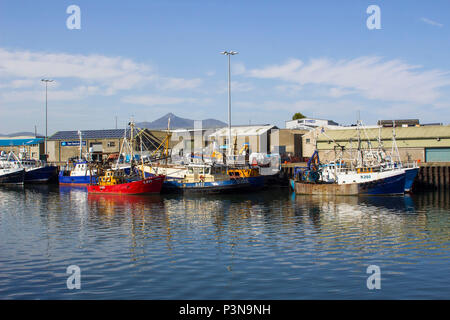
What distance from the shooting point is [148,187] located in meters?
55.5

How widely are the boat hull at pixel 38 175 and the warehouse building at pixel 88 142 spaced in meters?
17.5

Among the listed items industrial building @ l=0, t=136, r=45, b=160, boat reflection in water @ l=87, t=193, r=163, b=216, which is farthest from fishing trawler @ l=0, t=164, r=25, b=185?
industrial building @ l=0, t=136, r=45, b=160

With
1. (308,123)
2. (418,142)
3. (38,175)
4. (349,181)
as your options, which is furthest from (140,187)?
(308,123)

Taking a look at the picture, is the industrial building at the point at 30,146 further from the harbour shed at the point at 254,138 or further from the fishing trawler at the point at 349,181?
the fishing trawler at the point at 349,181

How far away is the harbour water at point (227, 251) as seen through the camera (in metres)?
17.4

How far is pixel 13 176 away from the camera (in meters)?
78.8

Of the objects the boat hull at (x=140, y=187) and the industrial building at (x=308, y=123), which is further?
the industrial building at (x=308, y=123)

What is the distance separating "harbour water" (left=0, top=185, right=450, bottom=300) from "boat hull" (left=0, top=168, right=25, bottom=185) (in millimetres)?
38213

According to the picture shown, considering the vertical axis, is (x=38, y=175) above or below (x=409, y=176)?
below

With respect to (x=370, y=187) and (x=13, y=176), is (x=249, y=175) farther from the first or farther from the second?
(x=13, y=176)

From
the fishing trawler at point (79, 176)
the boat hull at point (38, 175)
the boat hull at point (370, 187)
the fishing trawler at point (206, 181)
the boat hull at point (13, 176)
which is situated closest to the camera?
the boat hull at point (370, 187)

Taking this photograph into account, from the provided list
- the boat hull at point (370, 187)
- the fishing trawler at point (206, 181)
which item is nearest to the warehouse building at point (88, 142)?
the fishing trawler at point (206, 181)

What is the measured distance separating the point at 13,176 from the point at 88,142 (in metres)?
26.6

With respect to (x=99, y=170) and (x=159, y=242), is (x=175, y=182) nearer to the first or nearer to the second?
(x=99, y=170)
